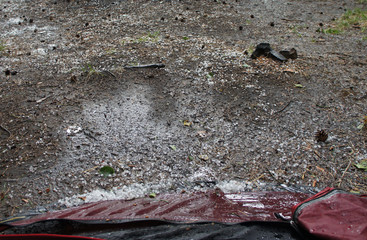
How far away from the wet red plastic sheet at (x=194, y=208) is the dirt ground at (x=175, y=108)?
0.16 m

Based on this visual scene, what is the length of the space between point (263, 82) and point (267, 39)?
1.60 meters

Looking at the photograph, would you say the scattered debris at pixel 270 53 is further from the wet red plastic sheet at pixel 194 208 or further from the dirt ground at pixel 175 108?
the wet red plastic sheet at pixel 194 208

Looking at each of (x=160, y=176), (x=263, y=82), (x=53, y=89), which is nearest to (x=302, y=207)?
(x=160, y=176)

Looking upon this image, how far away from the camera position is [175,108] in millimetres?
3047

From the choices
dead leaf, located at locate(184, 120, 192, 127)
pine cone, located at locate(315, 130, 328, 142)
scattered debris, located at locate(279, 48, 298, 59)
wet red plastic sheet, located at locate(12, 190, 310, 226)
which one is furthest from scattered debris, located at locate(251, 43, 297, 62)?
wet red plastic sheet, located at locate(12, 190, 310, 226)

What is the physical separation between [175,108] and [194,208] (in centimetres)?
143

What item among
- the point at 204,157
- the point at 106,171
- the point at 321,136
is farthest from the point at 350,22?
the point at 106,171

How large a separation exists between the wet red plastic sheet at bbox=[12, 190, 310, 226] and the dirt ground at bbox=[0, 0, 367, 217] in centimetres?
16

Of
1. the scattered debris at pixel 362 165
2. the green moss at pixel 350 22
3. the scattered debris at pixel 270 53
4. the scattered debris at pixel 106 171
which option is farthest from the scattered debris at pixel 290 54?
the scattered debris at pixel 106 171

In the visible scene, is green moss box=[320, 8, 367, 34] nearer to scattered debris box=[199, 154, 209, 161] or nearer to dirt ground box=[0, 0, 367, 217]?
dirt ground box=[0, 0, 367, 217]

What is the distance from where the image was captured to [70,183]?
85.0 inches

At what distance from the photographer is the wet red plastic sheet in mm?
1711

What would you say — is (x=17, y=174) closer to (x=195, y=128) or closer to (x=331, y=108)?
(x=195, y=128)

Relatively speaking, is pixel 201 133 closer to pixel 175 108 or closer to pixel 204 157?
pixel 204 157
